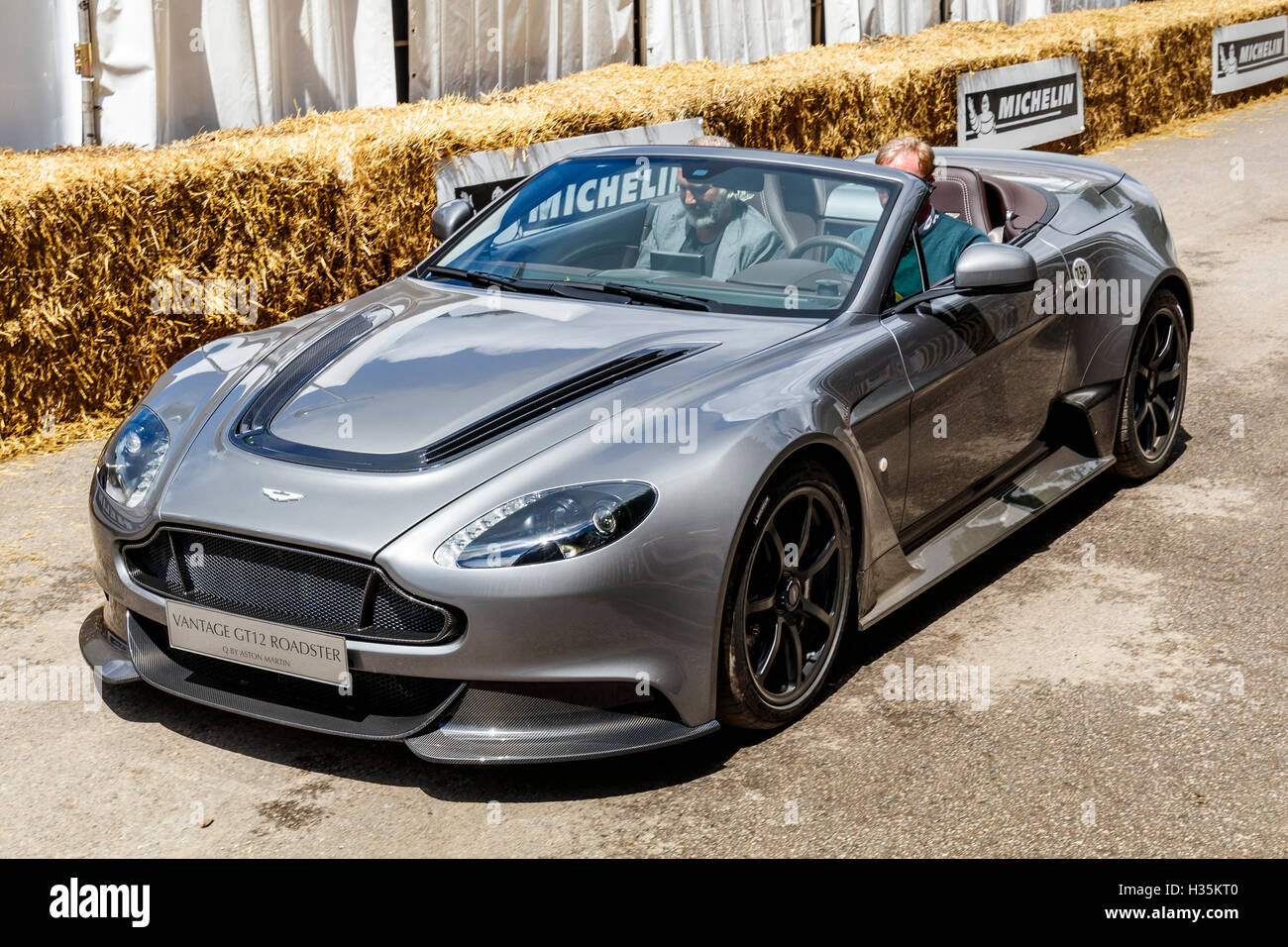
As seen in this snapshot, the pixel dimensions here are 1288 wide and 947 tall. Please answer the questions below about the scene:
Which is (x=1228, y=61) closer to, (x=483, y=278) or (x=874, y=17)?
(x=874, y=17)

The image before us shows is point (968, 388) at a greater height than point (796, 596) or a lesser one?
greater

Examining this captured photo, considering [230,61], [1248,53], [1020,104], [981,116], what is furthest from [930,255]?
[1248,53]

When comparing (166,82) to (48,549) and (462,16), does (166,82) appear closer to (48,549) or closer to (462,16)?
(462,16)

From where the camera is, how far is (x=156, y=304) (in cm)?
730

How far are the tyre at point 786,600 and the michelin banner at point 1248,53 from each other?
17000mm

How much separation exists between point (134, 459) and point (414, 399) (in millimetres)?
802

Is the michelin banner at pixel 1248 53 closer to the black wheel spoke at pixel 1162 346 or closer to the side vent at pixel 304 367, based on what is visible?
the black wheel spoke at pixel 1162 346

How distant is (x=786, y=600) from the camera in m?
4.01

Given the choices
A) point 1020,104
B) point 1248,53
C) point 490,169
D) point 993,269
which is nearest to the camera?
point 993,269

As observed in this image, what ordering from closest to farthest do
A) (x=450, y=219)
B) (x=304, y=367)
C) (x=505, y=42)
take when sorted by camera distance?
(x=304, y=367) < (x=450, y=219) < (x=505, y=42)

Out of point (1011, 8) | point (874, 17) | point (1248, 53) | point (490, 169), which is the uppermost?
point (1011, 8)

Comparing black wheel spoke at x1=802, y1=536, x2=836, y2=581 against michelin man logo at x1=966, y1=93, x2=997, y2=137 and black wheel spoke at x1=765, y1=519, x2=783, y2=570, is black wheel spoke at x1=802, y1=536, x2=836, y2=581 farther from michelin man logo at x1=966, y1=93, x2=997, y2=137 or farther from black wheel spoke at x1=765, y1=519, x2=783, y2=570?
michelin man logo at x1=966, y1=93, x2=997, y2=137

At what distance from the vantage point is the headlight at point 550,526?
3.49 meters

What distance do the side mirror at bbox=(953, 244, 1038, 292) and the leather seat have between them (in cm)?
160
